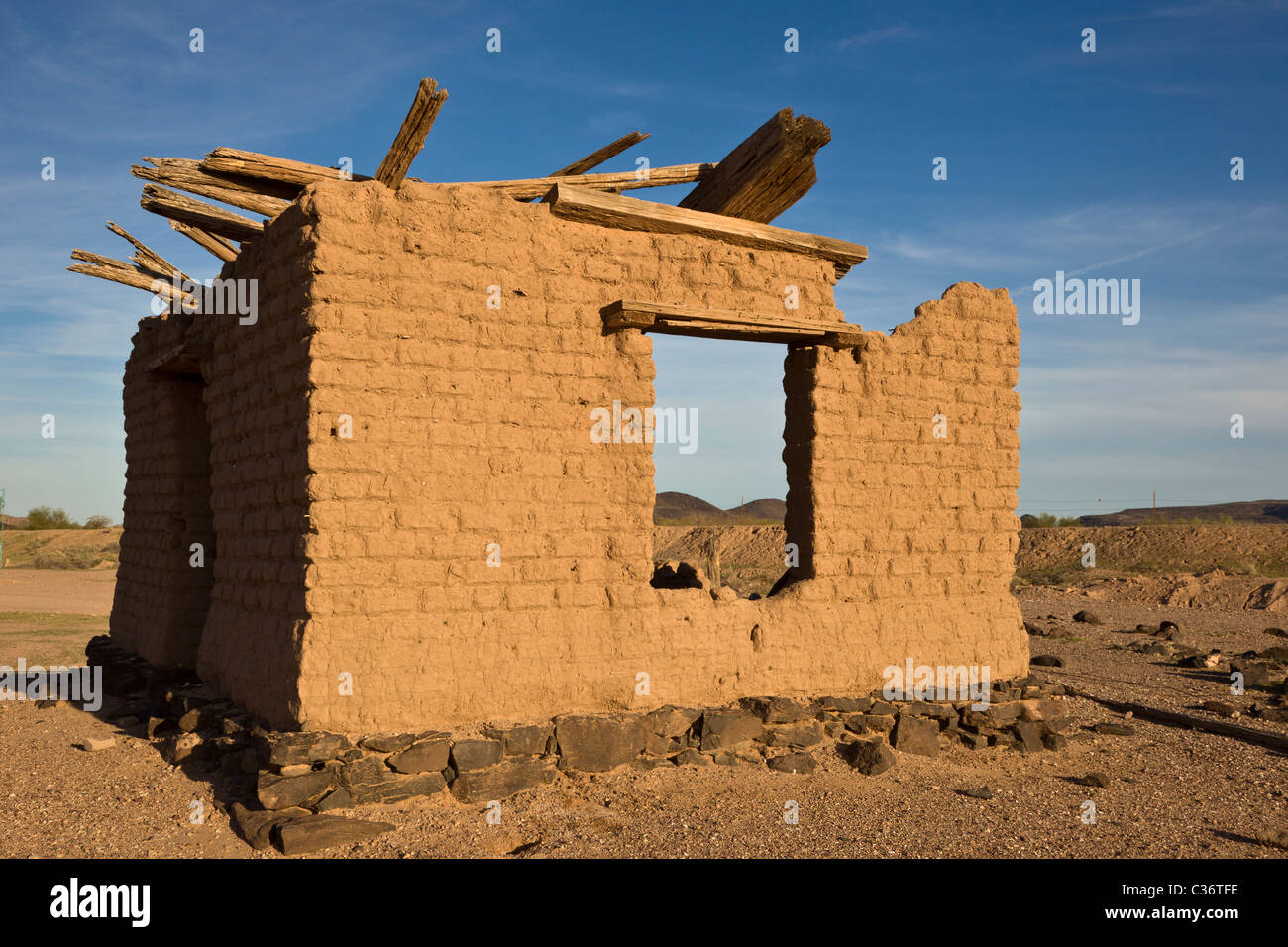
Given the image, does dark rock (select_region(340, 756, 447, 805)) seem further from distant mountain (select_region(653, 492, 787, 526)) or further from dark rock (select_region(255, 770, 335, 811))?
distant mountain (select_region(653, 492, 787, 526))

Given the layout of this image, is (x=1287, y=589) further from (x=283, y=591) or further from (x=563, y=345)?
(x=283, y=591)

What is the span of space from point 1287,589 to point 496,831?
54.8 feet

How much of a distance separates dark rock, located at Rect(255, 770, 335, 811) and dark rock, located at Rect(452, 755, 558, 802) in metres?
0.72

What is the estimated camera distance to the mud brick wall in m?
5.22

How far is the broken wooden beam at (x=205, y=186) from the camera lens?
585 centimetres

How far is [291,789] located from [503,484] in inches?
82.0

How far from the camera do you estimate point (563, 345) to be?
19.5 ft

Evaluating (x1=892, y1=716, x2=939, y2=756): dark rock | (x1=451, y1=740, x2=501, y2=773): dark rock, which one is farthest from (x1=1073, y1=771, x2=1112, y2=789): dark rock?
(x1=451, y1=740, x2=501, y2=773): dark rock

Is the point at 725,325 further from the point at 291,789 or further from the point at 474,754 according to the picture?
the point at 291,789

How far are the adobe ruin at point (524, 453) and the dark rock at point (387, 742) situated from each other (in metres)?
0.14

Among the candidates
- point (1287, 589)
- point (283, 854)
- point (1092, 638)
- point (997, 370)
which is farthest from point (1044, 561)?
point (283, 854)

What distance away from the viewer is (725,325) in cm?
644

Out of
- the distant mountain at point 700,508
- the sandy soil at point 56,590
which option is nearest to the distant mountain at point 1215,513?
the distant mountain at point 700,508

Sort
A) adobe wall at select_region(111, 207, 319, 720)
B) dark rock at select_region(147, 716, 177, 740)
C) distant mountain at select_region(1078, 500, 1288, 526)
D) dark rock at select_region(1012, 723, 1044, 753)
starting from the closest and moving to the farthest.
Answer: adobe wall at select_region(111, 207, 319, 720) < dark rock at select_region(147, 716, 177, 740) < dark rock at select_region(1012, 723, 1044, 753) < distant mountain at select_region(1078, 500, 1288, 526)
